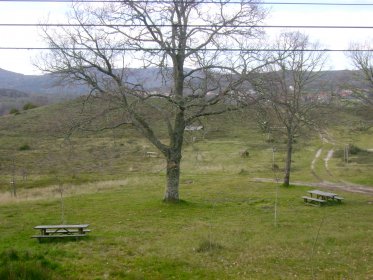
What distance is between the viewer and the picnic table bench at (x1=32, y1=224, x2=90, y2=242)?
48.2 feet

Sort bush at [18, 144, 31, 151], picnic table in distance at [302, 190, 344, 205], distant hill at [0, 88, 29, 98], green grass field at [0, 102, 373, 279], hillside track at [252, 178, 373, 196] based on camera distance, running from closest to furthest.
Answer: green grass field at [0, 102, 373, 279] → picnic table in distance at [302, 190, 344, 205] → hillside track at [252, 178, 373, 196] → bush at [18, 144, 31, 151] → distant hill at [0, 88, 29, 98]

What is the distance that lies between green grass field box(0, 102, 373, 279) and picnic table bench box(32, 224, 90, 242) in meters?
0.42

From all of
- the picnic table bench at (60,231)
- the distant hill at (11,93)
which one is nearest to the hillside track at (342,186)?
the picnic table bench at (60,231)

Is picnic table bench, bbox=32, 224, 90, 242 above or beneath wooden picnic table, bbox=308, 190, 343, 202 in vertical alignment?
above

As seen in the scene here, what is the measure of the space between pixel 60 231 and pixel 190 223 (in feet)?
17.8

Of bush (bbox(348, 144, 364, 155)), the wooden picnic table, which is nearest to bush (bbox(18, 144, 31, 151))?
bush (bbox(348, 144, 364, 155))

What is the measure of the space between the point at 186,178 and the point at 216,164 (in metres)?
10.8

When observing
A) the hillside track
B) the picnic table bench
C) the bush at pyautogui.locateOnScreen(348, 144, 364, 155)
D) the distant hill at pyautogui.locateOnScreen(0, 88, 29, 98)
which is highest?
the distant hill at pyautogui.locateOnScreen(0, 88, 29, 98)

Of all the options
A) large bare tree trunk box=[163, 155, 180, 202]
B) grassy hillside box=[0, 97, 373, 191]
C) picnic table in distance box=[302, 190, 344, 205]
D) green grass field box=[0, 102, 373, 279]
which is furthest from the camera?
grassy hillside box=[0, 97, 373, 191]

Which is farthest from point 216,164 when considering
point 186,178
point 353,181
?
point 353,181

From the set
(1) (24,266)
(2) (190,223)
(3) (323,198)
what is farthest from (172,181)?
(1) (24,266)

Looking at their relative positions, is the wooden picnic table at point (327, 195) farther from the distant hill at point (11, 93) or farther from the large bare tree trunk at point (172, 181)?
the distant hill at point (11, 93)

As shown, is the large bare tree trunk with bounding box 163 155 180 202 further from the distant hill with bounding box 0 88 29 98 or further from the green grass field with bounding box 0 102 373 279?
the distant hill with bounding box 0 88 29 98

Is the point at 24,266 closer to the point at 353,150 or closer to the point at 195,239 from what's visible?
the point at 195,239
